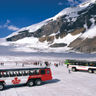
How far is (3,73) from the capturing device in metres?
18.5

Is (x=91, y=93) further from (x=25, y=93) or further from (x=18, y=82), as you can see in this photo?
(x=18, y=82)

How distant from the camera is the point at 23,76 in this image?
63.9ft

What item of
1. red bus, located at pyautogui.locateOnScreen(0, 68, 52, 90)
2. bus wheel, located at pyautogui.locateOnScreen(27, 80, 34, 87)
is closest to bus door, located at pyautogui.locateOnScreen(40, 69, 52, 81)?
red bus, located at pyautogui.locateOnScreen(0, 68, 52, 90)

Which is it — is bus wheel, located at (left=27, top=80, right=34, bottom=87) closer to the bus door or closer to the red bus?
the red bus

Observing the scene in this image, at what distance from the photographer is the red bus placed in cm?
1855

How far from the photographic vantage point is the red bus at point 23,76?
18.5 meters

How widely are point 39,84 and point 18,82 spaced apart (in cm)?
302

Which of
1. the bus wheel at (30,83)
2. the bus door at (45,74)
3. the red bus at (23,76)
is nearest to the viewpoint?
the red bus at (23,76)

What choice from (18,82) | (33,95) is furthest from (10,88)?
(33,95)

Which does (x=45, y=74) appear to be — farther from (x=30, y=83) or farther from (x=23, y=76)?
(x=23, y=76)

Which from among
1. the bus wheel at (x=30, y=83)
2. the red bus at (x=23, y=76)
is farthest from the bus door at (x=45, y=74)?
the bus wheel at (x=30, y=83)

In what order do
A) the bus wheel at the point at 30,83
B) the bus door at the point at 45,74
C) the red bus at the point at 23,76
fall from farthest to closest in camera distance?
the bus door at the point at 45,74, the bus wheel at the point at 30,83, the red bus at the point at 23,76

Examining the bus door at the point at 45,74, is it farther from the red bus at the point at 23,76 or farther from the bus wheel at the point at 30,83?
the bus wheel at the point at 30,83

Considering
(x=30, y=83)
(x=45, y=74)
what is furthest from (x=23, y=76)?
(x=45, y=74)
